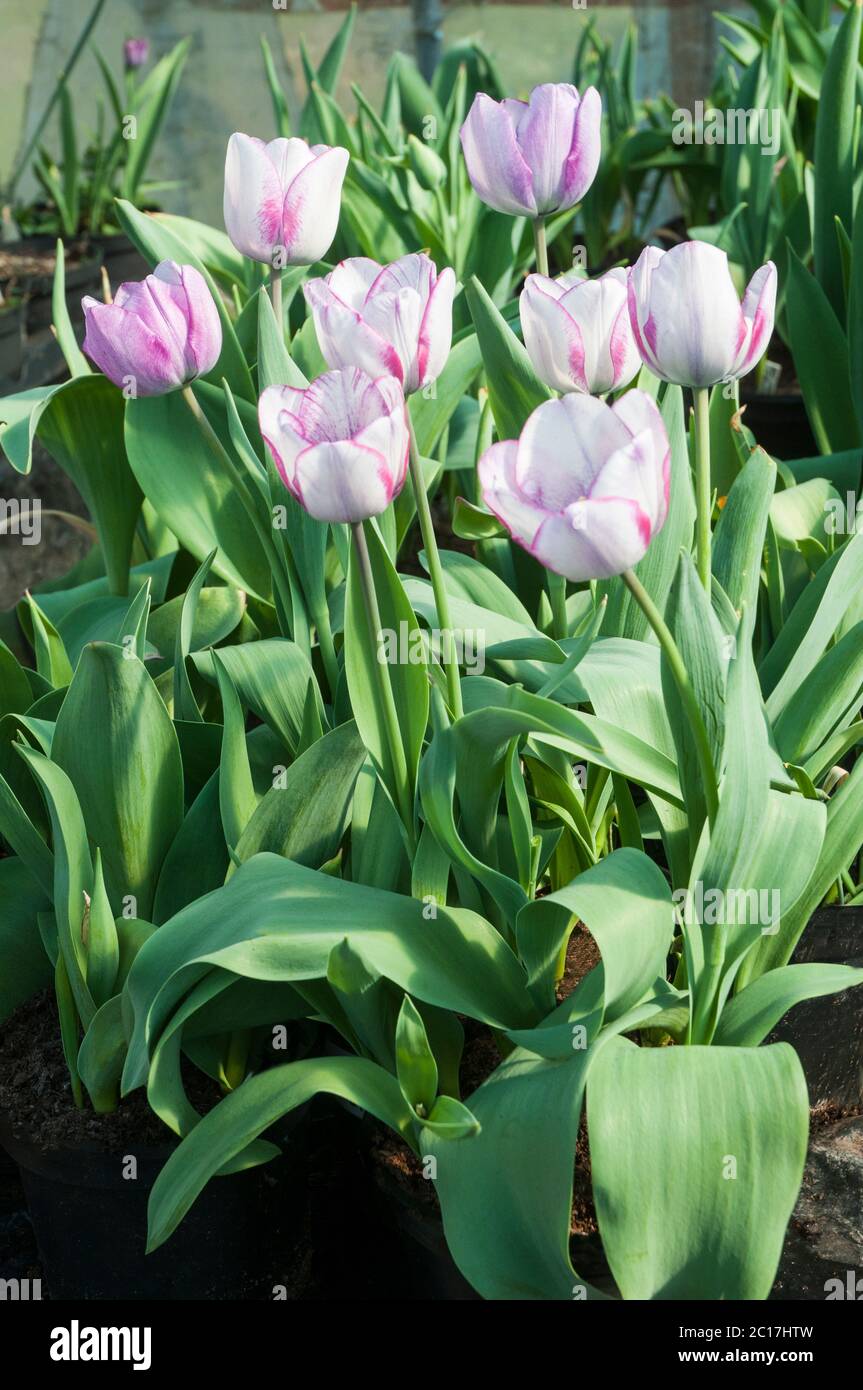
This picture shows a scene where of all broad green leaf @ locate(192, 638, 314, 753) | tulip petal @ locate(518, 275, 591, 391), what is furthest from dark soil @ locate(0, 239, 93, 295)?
tulip petal @ locate(518, 275, 591, 391)

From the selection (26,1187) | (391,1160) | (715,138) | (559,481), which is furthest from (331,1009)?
(715,138)

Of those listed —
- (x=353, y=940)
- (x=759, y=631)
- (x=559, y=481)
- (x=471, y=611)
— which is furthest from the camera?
(x=759, y=631)

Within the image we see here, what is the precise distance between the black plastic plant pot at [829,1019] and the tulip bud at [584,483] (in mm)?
406

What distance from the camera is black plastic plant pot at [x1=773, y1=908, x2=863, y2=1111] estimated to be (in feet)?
2.94

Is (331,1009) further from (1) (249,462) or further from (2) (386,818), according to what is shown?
(1) (249,462)

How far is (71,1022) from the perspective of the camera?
92 cm

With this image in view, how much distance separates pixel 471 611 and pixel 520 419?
0.16m

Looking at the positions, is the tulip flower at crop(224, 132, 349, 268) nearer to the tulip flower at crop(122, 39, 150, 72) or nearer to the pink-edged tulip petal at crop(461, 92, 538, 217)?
the pink-edged tulip petal at crop(461, 92, 538, 217)

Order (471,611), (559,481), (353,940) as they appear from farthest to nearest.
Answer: (471,611), (353,940), (559,481)

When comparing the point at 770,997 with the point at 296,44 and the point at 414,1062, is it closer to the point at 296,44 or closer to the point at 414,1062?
the point at 414,1062

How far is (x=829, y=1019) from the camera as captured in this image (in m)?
0.90

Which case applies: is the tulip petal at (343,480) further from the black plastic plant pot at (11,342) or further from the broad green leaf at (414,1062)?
the black plastic plant pot at (11,342)

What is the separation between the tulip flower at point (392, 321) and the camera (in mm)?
689

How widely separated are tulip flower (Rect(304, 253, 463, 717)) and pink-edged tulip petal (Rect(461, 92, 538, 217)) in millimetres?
189
